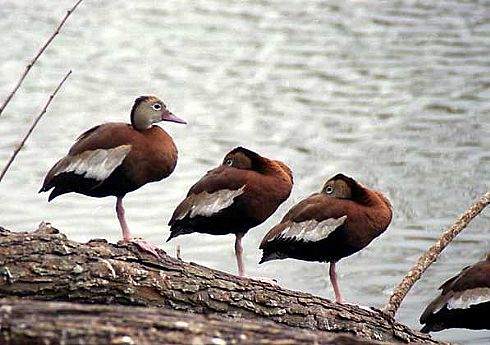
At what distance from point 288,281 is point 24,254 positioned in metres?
4.05

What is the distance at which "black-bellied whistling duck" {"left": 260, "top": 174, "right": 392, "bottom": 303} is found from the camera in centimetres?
493

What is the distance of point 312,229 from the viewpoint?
4.91 metres

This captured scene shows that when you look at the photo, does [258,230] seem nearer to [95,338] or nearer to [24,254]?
[24,254]

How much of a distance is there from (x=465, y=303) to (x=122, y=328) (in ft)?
Result: 8.02

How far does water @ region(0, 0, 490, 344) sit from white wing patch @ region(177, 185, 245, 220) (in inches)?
87.3

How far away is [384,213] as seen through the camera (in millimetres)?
4980

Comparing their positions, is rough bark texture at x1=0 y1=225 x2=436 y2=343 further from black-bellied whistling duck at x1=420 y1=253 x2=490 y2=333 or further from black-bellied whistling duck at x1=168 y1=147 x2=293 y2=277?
black-bellied whistling duck at x1=168 y1=147 x2=293 y2=277

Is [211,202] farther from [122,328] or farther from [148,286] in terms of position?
[122,328]

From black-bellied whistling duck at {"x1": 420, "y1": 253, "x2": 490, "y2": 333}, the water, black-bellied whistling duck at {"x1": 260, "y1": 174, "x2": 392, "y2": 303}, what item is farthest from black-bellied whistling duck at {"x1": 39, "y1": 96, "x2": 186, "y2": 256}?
the water

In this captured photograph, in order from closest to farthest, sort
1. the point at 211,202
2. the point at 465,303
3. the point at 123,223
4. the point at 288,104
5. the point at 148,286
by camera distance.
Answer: the point at 148,286
the point at 465,303
the point at 211,202
the point at 123,223
the point at 288,104

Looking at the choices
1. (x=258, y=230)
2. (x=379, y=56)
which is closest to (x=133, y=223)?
(x=258, y=230)

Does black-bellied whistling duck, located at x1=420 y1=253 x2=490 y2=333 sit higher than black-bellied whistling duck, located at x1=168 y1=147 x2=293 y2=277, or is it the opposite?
black-bellied whistling duck, located at x1=168 y1=147 x2=293 y2=277

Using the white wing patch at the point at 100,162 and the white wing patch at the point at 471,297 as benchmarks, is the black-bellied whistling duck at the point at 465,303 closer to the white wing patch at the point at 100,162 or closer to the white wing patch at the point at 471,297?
the white wing patch at the point at 471,297

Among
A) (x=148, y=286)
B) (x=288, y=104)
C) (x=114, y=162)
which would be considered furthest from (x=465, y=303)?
(x=288, y=104)
